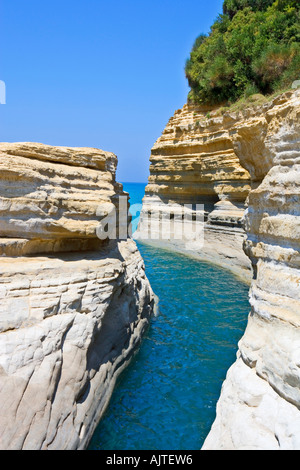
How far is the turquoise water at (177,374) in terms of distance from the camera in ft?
20.7

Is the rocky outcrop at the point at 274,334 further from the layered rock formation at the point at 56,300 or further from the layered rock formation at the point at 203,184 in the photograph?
the layered rock formation at the point at 203,184

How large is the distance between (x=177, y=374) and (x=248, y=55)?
21.8 metres

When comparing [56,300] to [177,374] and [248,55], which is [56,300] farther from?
[248,55]

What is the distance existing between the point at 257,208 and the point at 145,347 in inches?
188

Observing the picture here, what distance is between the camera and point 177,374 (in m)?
8.27

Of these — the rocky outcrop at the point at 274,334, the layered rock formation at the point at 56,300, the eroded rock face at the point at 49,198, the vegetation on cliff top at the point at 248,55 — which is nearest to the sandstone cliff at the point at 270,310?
the rocky outcrop at the point at 274,334

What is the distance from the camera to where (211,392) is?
24.8 ft

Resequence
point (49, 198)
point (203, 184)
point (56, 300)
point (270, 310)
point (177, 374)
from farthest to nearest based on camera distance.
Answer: point (203, 184), point (177, 374), point (49, 198), point (56, 300), point (270, 310)

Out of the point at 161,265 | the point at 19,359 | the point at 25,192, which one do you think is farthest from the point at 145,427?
the point at 161,265

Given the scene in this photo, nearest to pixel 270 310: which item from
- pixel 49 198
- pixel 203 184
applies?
pixel 49 198

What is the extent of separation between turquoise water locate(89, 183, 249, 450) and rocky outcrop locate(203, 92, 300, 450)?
4.75 ft

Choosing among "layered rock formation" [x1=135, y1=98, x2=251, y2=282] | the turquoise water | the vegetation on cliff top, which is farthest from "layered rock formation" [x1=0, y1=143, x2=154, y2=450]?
the vegetation on cliff top

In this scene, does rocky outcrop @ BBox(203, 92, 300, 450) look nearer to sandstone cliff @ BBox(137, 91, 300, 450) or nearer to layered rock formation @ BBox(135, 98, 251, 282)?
sandstone cliff @ BBox(137, 91, 300, 450)

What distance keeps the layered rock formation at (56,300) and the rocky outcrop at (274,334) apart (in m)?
2.39
